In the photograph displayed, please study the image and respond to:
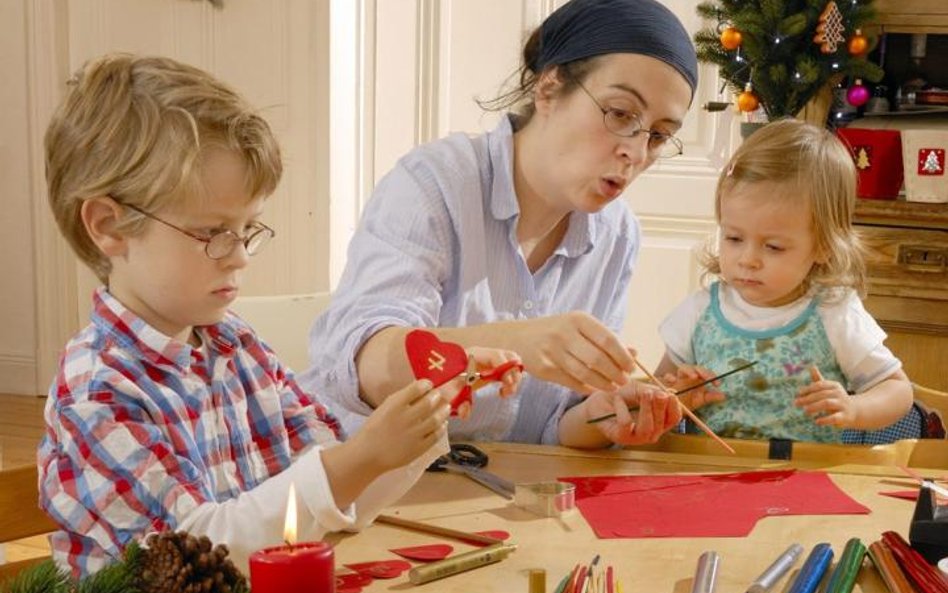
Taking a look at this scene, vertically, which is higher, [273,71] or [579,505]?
[273,71]

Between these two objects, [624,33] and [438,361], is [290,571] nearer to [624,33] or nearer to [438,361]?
[438,361]

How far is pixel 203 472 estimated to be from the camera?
1.34 meters

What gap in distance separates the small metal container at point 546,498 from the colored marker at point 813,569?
0.94 ft

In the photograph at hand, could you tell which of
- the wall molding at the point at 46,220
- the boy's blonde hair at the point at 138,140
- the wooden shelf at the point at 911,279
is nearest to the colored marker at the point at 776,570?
the boy's blonde hair at the point at 138,140

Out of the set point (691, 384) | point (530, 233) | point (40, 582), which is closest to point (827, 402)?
point (691, 384)

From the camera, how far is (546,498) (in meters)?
1.45

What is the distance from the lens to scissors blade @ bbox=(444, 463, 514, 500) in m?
1.54

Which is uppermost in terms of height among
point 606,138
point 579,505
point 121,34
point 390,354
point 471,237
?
point 121,34

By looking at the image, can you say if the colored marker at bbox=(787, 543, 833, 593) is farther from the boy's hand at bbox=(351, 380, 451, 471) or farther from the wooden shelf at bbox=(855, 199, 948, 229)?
the wooden shelf at bbox=(855, 199, 948, 229)

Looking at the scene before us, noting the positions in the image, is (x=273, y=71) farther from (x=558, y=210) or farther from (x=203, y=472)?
(x=203, y=472)

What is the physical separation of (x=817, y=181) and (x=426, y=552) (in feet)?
3.72

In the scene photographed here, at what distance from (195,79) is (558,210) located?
2.68 feet

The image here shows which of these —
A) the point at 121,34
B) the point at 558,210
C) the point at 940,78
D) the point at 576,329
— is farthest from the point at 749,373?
the point at 121,34

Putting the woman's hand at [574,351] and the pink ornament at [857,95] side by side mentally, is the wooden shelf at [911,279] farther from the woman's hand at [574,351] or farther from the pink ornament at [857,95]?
the woman's hand at [574,351]
